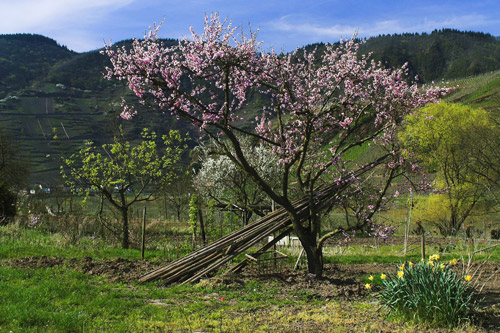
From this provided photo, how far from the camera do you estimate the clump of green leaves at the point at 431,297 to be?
474 centimetres

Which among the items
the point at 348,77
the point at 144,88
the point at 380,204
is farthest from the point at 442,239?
the point at 144,88

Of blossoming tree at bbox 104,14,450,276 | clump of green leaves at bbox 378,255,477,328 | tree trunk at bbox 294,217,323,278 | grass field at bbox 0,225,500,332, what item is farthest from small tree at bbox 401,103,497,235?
clump of green leaves at bbox 378,255,477,328

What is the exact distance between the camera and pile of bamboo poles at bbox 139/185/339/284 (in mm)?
8008

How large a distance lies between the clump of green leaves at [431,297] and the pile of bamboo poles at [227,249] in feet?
11.6

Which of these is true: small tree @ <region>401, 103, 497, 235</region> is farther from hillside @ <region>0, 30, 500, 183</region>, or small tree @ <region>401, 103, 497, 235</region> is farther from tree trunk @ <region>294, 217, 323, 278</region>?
hillside @ <region>0, 30, 500, 183</region>

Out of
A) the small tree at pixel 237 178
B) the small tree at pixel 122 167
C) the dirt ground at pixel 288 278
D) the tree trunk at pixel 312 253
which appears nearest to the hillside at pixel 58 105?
the small tree at pixel 237 178

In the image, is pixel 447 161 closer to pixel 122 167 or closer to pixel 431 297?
pixel 122 167

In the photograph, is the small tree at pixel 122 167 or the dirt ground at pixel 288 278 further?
the small tree at pixel 122 167

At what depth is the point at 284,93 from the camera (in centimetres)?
823

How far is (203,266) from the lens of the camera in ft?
27.1

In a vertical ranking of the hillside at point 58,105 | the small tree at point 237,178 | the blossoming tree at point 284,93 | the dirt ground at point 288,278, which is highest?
A: the hillside at point 58,105

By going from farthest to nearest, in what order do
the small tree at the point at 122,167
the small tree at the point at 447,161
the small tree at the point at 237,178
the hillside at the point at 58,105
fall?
1. the hillside at the point at 58,105
2. the small tree at the point at 447,161
3. the small tree at the point at 237,178
4. the small tree at the point at 122,167

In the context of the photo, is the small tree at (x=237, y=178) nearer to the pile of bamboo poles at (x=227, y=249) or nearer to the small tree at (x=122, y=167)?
the small tree at (x=122, y=167)

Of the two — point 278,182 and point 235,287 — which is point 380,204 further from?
point 278,182
